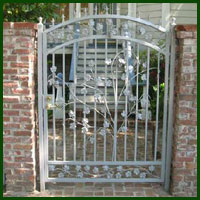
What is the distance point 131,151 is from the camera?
5.30 m

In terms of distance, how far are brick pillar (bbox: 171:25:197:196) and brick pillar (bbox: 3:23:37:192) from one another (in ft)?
5.75

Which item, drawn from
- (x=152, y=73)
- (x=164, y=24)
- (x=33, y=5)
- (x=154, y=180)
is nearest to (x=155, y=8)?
(x=164, y=24)

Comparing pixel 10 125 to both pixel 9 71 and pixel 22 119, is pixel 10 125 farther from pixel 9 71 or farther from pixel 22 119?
pixel 9 71

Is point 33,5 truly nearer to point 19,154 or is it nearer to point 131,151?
point 19,154

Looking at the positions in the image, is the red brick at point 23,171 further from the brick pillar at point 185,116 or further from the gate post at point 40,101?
the brick pillar at point 185,116

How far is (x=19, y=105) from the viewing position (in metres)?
3.46

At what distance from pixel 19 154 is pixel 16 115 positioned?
497 mm

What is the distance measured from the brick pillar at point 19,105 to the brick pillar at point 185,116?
5.75ft

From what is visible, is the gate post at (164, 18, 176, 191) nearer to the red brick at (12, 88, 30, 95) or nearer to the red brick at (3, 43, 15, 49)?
the red brick at (12, 88, 30, 95)

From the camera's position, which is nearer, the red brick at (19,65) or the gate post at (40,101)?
the red brick at (19,65)

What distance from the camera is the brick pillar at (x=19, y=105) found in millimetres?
3346

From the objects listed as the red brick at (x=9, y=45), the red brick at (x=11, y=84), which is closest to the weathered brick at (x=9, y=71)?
the red brick at (x=11, y=84)

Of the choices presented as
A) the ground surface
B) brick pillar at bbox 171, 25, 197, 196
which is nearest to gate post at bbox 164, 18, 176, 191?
brick pillar at bbox 171, 25, 197, 196

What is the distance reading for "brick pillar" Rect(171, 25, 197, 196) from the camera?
334cm
